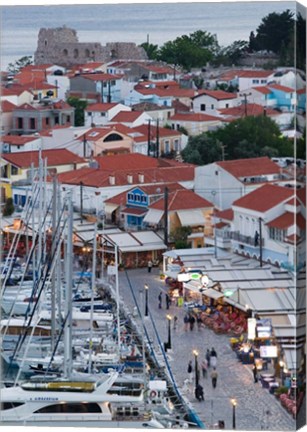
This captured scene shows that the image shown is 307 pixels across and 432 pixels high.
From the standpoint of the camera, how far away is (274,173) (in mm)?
13211

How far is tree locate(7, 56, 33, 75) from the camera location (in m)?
13.9

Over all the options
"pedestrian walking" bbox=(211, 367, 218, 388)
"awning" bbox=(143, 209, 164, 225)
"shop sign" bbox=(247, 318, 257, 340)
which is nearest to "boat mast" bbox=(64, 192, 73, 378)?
"awning" bbox=(143, 209, 164, 225)

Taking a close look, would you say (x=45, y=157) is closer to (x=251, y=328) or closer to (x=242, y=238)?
(x=242, y=238)

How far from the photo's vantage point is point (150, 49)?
1388 cm

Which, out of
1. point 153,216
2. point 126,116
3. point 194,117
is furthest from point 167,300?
point 126,116

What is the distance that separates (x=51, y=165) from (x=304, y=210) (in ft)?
7.14

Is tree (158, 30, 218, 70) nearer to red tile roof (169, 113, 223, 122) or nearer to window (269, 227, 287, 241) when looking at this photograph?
red tile roof (169, 113, 223, 122)

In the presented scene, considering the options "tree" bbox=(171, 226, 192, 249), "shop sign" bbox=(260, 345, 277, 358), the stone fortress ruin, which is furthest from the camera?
"tree" bbox=(171, 226, 192, 249)

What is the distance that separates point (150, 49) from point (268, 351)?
2.12 m

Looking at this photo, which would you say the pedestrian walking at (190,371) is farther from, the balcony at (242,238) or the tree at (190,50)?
the tree at (190,50)

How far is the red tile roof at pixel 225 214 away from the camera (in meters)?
13.6

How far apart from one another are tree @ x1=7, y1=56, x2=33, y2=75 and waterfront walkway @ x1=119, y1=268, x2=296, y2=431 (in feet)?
4.89

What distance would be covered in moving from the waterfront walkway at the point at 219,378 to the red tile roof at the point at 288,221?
80cm

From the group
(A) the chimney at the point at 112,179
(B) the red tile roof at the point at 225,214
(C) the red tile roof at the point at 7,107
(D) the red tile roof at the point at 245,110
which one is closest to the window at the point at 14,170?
(C) the red tile roof at the point at 7,107
